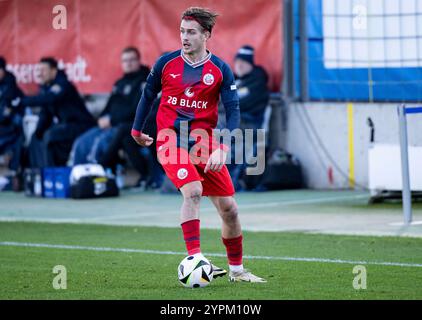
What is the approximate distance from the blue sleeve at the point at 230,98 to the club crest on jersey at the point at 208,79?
102 mm

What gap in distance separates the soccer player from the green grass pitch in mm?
534

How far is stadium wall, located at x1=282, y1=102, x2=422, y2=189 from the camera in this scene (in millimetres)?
20328

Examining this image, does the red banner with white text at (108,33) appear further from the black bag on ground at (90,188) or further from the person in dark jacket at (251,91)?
the black bag on ground at (90,188)

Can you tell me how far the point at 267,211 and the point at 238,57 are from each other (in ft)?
18.1

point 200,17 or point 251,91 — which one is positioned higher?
point 251,91

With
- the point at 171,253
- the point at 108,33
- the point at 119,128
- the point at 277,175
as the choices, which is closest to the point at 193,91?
the point at 171,253

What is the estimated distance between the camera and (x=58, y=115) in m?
23.4

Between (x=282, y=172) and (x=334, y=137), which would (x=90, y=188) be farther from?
(x=334, y=137)

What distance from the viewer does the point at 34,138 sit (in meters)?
23.9

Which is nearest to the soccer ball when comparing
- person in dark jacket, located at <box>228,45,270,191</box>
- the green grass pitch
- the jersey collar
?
the green grass pitch

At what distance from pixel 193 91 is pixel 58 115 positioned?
15301mm

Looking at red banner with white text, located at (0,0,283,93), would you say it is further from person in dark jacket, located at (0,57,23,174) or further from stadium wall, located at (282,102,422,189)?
stadium wall, located at (282,102,422,189)

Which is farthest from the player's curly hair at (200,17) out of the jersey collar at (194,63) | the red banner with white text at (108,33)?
the red banner with white text at (108,33)

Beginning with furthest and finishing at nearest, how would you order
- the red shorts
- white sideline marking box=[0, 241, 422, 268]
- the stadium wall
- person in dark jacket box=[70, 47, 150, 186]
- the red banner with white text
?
person in dark jacket box=[70, 47, 150, 186] → the red banner with white text → the stadium wall → white sideline marking box=[0, 241, 422, 268] → the red shorts
